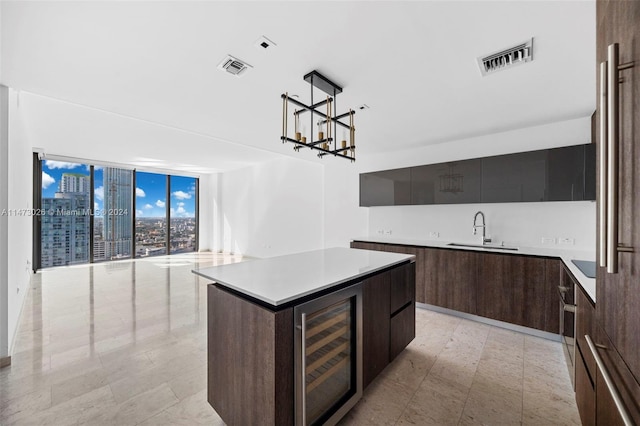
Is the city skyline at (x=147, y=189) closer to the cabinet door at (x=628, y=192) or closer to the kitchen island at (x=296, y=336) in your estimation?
the kitchen island at (x=296, y=336)

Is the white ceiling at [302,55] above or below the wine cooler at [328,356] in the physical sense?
above

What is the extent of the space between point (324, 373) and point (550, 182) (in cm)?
345

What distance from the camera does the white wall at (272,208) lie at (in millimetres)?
6574

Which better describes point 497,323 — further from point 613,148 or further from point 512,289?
point 613,148

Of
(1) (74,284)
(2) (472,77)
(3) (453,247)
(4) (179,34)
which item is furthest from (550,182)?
(1) (74,284)

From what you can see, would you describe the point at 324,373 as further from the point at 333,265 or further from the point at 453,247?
the point at 453,247

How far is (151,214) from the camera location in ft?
27.2

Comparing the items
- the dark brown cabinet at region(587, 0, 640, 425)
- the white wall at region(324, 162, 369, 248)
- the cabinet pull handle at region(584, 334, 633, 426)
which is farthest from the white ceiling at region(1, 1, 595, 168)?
the white wall at region(324, 162, 369, 248)

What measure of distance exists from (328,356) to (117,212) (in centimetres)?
830

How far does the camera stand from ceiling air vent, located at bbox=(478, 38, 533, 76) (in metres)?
1.98

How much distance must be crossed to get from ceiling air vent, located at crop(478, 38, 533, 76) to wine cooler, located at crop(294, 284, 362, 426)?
206 centimetres

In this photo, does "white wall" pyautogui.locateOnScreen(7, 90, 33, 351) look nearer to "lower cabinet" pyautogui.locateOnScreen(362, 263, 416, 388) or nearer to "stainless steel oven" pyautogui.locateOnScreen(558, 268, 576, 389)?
"lower cabinet" pyautogui.locateOnScreen(362, 263, 416, 388)

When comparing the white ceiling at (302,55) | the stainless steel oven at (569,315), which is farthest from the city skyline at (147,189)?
the stainless steel oven at (569,315)

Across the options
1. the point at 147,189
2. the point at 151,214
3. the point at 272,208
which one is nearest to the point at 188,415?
the point at 272,208
